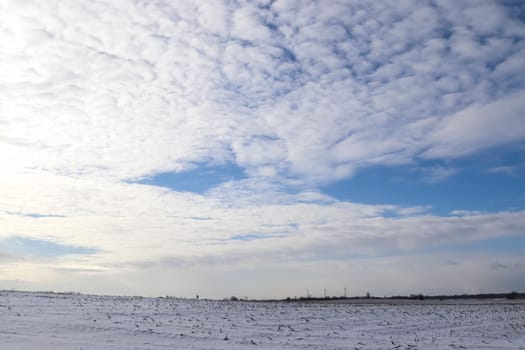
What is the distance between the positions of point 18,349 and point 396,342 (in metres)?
17.7

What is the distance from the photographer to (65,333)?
25.2m

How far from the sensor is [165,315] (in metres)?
35.0

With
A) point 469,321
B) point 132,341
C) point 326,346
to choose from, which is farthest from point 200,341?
point 469,321

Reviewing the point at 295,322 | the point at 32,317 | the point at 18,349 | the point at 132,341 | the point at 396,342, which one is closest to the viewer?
the point at 18,349

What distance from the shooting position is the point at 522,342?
27.5m

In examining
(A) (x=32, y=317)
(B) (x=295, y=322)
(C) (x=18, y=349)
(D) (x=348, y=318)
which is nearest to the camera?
(C) (x=18, y=349)

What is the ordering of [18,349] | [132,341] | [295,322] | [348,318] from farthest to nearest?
[348,318] → [295,322] → [132,341] → [18,349]

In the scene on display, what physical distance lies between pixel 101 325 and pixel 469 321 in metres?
26.8

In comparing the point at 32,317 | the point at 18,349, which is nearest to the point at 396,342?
the point at 18,349

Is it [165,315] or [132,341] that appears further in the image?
[165,315]

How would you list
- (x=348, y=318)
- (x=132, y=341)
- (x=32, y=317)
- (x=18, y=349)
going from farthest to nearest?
(x=348, y=318) < (x=32, y=317) < (x=132, y=341) < (x=18, y=349)

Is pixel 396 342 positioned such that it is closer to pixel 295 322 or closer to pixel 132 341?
pixel 295 322

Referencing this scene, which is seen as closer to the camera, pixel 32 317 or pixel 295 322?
pixel 32 317

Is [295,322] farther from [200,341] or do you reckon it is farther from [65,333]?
[65,333]
